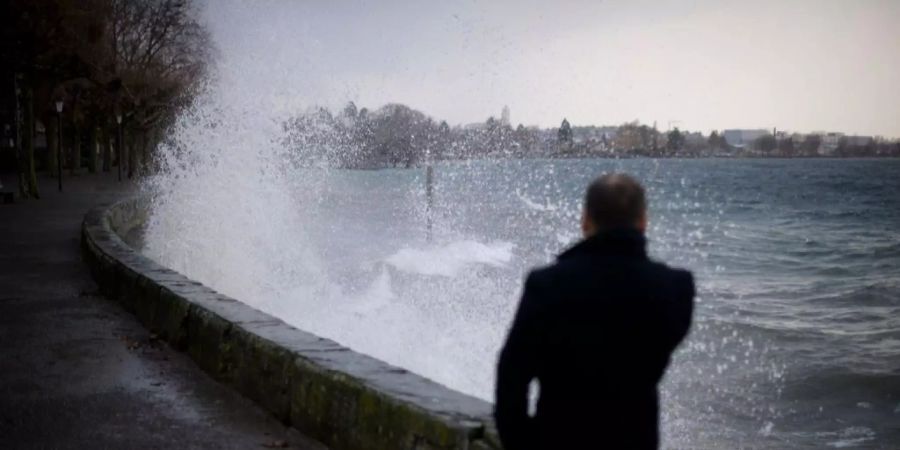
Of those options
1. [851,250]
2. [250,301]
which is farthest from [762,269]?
[250,301]

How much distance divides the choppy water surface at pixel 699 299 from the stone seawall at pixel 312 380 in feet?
20.4

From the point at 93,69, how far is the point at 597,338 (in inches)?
1215

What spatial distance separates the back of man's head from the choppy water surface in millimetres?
8777

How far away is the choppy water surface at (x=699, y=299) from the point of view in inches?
507

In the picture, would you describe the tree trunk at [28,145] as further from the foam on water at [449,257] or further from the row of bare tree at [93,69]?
the foam on water at [449,257]

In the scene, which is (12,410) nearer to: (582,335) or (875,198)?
(582,335)

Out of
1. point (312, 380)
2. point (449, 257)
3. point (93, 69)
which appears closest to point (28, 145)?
point (93, 69)

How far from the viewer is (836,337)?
696 inches

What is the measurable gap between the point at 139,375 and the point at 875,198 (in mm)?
74965

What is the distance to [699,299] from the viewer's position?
23.0 meters

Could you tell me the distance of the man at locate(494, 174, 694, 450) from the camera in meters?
2.41

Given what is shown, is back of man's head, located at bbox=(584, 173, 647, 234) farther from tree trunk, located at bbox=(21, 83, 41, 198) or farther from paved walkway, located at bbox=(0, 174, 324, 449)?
tree trunk, located at bbox=(21, 83, 41, 198)

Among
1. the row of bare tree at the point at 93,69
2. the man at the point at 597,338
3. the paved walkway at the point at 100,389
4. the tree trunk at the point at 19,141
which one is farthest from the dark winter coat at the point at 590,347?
the tree trunk at the point at 19,141

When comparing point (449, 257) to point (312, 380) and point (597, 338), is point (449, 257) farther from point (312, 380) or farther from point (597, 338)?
point (597, 338)
